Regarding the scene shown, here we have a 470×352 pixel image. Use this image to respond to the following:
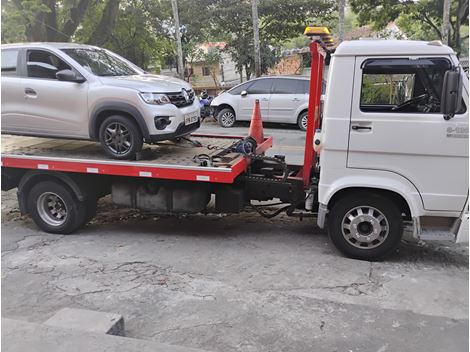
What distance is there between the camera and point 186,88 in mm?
6309

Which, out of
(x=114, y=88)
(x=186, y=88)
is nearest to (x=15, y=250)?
(x=114, y=88)

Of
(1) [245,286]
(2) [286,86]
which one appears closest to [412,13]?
(2) [286,86]

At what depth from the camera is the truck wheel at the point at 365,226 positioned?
4.72 m

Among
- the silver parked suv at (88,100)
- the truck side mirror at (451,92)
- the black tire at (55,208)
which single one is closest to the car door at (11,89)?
the silver parked suv at (88,100)

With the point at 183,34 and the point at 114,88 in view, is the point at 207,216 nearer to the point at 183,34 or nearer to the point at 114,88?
the point at 114,88

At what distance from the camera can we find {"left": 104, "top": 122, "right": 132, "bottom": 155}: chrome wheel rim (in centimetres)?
569

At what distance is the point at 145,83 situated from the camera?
18.9 ft

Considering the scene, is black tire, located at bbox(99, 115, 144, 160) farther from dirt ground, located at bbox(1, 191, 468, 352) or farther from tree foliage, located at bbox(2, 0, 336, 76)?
tree foliage, located at bbox(2, 0, 336, 76)

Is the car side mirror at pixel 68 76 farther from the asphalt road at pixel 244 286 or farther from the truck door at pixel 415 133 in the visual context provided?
the truck door at pixel 415 133

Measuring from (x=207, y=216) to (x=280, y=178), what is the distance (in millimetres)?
1610

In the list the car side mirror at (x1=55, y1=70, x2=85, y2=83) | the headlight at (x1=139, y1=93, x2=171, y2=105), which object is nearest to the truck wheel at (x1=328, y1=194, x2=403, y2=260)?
the headlight at (x1=139, y1=93, x2=171, y2=105)

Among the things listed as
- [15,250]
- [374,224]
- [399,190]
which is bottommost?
[15,250]

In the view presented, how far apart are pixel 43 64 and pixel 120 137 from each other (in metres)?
1.52

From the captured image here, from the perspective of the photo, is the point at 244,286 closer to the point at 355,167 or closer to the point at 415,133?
the point at 355,167
